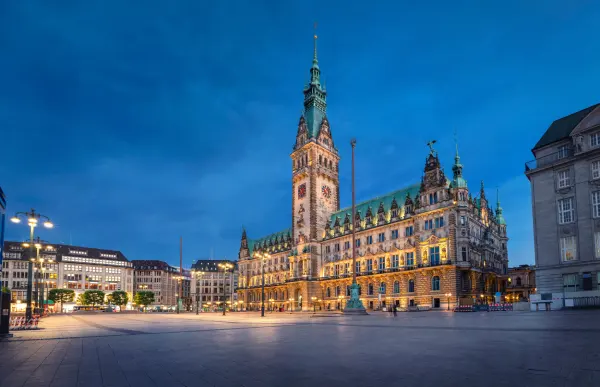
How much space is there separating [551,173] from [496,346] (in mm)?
44375

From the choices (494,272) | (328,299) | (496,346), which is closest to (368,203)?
(328,299)

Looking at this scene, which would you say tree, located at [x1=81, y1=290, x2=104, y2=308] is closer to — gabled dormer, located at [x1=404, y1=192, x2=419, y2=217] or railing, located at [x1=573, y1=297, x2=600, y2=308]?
gabled dormer, located at [x1=404, y1=192, x2=419, y2=217]

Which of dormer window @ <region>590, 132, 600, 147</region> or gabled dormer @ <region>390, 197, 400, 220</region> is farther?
gabled dormer @ <region>390, 197, 400, 220</region>

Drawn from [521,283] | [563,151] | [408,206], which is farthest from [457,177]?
[521,283]

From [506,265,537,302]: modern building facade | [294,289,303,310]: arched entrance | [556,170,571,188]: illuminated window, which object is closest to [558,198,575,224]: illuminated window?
[556,170,571,188]: illuminated window

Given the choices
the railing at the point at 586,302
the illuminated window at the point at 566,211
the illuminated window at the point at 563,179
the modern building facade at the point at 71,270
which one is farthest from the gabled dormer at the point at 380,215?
the modern building facade at the point at 71,270

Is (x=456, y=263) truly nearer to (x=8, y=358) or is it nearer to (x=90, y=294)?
(x=8, y=358)

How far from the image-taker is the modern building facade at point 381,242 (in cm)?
7825

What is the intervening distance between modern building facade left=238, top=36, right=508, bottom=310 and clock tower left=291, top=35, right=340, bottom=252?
285 millimetres

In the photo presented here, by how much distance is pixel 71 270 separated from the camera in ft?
550

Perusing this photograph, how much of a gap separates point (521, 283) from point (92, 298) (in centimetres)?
14323

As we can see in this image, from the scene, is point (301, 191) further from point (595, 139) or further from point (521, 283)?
point (595, 139)

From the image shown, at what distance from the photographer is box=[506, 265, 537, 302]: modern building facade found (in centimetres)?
12600

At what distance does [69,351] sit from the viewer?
50.0ft
